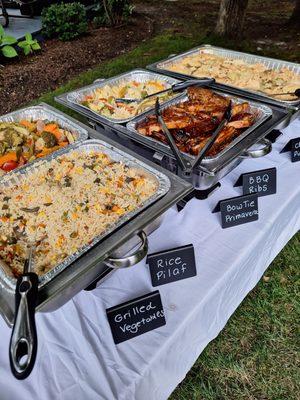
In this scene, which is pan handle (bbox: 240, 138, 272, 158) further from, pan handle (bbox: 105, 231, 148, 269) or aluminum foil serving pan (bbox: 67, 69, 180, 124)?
pan handle (bbox: 105, 231, 148, 269)

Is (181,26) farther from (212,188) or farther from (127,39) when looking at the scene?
(212,188)

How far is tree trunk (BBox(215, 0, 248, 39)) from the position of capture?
4.67m

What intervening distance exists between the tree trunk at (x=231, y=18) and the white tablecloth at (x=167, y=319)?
4191mm

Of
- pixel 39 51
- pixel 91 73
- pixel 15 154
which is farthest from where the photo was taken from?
pixel 39 51

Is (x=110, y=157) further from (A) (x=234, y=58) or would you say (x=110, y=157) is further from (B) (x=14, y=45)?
(B) (x=14, y=45)

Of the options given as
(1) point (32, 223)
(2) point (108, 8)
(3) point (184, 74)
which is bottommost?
(1) point (32, 223)

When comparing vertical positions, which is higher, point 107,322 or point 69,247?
point 69,247

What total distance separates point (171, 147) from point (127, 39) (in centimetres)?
445

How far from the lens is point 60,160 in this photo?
1350 millimetres

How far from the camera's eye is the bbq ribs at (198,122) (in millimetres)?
1405

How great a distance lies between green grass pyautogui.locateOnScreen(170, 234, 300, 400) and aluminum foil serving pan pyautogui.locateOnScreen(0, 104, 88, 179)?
1129mm

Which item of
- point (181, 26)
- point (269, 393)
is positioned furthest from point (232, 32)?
point (269, 393)

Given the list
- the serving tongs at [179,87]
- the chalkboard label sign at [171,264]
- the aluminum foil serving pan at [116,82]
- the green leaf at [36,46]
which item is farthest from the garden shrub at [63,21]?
the chalkboard label sign at [171,264]

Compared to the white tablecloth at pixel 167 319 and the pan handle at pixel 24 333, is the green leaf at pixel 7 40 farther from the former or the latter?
the pan handle at pixel 24 333
